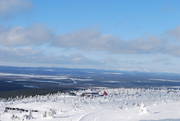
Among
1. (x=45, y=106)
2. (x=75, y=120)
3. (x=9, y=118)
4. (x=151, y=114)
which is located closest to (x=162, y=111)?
(x=151, y=114)

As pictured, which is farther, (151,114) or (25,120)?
(25,120)

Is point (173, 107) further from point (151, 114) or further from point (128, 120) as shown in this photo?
point (128, 120)

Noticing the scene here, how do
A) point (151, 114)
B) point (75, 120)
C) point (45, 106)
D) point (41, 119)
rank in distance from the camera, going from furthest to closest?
1. point (45, 106)
2. point (41, 119)
3. point (75, 120)
4. point (151, 114)

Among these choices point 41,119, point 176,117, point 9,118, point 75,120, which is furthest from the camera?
point 9,118

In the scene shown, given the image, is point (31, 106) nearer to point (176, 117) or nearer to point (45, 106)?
point (45, 106)

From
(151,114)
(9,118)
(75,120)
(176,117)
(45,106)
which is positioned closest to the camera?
(176,117)

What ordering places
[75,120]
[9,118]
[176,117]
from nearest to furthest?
[176,117] → [75,120] → [9,118]

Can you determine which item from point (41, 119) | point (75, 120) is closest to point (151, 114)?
point (75, 120)

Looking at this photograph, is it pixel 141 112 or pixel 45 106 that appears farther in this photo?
pixel 45 106

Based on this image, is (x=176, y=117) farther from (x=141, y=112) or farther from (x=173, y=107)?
(x=173, y=107)
